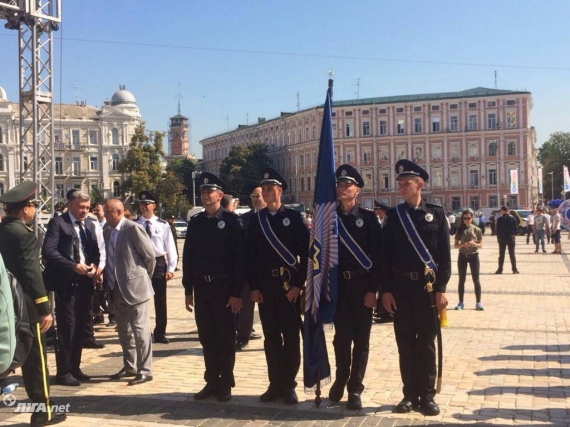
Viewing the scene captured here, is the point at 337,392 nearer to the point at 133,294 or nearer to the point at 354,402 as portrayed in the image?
the point at 354,402

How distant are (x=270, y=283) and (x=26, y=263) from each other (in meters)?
2.17

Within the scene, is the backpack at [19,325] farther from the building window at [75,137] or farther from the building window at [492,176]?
the building window at [75,137]

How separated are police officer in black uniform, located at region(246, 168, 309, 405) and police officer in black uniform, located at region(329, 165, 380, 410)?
420 millimetres

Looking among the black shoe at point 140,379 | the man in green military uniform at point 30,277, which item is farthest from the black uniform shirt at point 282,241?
the man in green military uniform at point 30,277

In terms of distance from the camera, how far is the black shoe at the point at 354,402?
19.1ft

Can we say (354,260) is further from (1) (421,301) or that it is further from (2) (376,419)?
(2) (376,419)

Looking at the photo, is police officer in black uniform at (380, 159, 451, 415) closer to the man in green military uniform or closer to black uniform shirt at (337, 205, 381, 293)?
black uniform shirt at (337, 205, 381, 293)

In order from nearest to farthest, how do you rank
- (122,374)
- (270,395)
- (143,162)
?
1. (270,395)
2. (122,374)
3. (143,162)

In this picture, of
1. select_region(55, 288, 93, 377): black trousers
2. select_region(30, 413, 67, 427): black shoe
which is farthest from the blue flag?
select_region(55, 288, 93, 377): black trousers

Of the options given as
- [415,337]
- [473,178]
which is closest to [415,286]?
[415,337]

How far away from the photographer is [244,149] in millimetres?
90875

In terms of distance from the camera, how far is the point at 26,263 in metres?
5.38

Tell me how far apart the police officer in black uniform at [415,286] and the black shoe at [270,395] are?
46.8 inches

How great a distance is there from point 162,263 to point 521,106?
77317 millimetres
